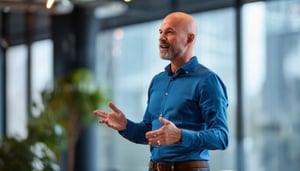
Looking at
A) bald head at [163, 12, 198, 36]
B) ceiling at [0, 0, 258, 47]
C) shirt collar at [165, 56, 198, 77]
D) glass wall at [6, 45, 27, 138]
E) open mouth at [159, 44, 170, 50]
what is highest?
ceiling at [0, 0, 258, 47]

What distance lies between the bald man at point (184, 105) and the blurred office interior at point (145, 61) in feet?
12.0

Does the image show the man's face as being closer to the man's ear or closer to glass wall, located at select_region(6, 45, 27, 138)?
the man's ear

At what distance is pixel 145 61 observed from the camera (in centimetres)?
878

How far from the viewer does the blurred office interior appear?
699 cm

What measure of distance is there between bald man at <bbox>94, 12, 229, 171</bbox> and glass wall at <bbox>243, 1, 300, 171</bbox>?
4574mm

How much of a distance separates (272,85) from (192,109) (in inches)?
194

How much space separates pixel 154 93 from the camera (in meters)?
2.48

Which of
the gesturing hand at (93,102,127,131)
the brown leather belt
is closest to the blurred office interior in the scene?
the gesturing hand at (93,102,127,131)

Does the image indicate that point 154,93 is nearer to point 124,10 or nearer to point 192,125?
point 192,125

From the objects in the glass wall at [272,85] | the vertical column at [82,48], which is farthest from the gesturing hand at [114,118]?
the vertical column at [82,48]

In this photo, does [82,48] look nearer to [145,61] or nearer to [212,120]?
[145,61]

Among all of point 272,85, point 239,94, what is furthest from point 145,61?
point 272,85

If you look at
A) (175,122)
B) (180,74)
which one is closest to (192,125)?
(175,122)

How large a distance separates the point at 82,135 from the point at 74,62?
115 centimetres
